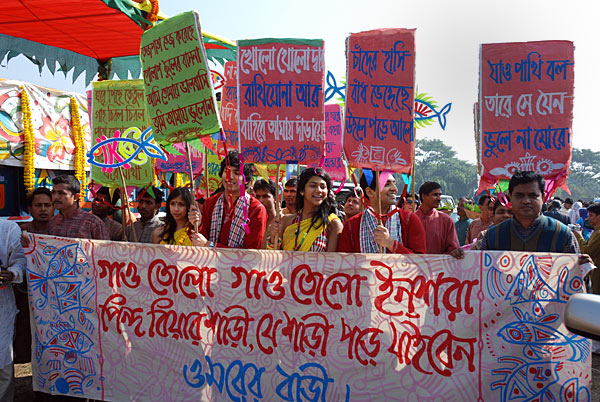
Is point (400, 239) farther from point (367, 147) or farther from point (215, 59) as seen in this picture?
point (215, 59)

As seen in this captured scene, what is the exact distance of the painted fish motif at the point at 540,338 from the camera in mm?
2490

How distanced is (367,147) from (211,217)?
123cm

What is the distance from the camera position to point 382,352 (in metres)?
2.68

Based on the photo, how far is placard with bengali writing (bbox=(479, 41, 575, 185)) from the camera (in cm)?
298

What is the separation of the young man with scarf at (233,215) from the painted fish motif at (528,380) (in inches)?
65.3

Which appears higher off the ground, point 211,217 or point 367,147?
point 367,147

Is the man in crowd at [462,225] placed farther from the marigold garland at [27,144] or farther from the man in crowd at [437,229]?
the marigold garland at [27,144]

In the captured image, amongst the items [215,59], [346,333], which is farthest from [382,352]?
[215,59]

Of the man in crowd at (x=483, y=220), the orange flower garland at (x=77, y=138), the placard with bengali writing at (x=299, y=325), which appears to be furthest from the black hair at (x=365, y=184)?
the orange flower garland at (x=77, y=138)

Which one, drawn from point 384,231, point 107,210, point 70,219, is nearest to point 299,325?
point 384,231

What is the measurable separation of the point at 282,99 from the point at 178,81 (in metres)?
0.72

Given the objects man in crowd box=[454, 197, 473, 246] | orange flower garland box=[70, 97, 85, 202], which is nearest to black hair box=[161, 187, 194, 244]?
man in crowd box=[454, 197, 473, 246]

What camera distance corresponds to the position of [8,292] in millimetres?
3180

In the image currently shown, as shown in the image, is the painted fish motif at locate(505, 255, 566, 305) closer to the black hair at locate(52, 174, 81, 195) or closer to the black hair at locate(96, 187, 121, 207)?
the black hair at locate(52, 174, 81, 195)
